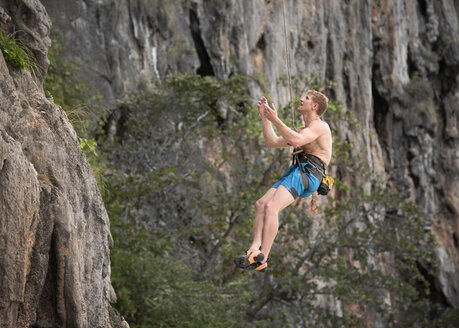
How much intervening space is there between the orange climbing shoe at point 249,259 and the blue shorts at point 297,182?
0.62m

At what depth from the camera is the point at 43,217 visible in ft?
14.4

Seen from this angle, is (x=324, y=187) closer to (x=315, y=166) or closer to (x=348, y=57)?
(x=315, y=166)

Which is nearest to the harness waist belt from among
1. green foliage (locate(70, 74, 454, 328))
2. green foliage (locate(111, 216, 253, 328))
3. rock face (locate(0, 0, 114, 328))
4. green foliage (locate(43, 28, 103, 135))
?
rock face (locate(0, 0, 114, 328))

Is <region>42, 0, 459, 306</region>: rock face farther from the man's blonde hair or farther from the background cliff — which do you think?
the man's blonde hair

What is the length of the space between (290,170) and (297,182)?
0.61 feet

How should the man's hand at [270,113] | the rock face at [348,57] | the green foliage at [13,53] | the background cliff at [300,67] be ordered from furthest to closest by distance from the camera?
the rock face at [348,57], the background cliff at [300,67], the man's hand at [270,113], the green foliage at [13,53]

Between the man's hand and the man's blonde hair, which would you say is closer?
the man's hand

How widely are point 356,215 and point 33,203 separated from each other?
10.5 m

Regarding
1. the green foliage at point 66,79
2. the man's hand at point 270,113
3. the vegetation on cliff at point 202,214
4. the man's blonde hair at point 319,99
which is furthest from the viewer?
the green foliage at point 66,79

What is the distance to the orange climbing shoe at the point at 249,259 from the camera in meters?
4.63

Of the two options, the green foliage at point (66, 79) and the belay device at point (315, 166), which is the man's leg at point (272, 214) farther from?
the green foliage at point (66, 79)

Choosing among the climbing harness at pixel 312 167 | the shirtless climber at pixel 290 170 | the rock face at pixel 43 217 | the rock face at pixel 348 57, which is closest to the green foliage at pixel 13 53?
the rock face at pixel 43 217

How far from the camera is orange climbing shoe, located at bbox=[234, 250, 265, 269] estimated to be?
182 inches

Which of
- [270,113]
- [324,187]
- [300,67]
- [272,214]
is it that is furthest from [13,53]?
[300,67]
